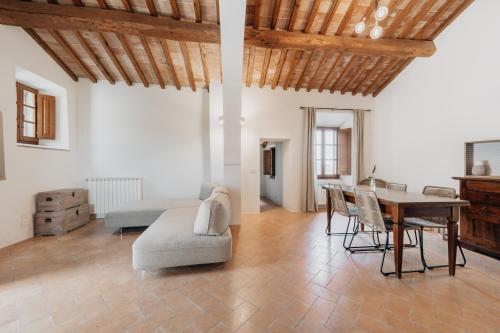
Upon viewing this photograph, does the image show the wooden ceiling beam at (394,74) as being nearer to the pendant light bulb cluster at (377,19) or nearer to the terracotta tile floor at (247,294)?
the pendant light bulb cluster at (377,19)

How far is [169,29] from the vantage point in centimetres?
347

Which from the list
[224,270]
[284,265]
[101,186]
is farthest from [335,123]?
[101,186]

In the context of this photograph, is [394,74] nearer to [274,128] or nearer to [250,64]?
[274,128]

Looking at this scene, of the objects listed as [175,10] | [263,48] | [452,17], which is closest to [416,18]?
[452,17]

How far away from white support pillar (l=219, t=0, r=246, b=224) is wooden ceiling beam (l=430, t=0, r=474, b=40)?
384 centimetres

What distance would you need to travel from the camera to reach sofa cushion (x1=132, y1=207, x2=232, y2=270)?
91.0 inches

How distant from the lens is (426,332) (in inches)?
61.4

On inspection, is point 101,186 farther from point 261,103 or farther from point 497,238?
point 497,238

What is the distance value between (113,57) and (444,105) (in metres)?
6.18

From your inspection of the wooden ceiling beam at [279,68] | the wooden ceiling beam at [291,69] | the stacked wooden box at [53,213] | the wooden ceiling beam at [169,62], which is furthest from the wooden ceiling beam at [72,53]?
the wooden ceiling beam at [291,69]

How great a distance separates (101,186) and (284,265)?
422 cm

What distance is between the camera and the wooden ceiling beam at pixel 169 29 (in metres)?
3.17

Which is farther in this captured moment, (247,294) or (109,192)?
(109,192)

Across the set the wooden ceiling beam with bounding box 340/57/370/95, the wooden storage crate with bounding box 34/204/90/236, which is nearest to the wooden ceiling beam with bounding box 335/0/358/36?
the wooden ceiling beam with bounding box 340/57/370/95
